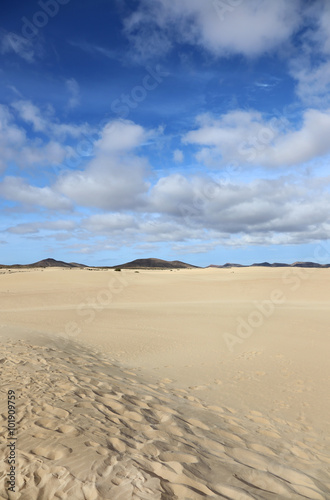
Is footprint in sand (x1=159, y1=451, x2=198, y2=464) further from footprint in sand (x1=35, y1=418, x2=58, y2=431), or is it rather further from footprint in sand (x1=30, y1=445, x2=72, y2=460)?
footprint in sand (x1=35, y1=418, x2=58, y2=431)

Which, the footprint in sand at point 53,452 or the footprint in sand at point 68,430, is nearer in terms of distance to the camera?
the footprint in sand at point 53,452

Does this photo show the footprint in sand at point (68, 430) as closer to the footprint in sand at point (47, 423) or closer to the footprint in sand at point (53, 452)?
the footprint in sand at point (47, 423)

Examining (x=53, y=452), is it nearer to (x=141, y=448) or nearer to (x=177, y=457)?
(x=141, y=448)

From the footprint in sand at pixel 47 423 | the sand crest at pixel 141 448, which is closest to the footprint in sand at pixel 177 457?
the sand crest at pixel 141 448

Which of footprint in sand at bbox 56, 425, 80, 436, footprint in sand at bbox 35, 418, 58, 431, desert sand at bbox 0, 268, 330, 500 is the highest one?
footprint in sand at bbox 35, 418, 58, 431

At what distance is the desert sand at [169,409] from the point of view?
3.19m

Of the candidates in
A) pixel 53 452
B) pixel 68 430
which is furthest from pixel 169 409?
pixel 53 452

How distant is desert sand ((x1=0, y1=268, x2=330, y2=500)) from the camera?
3193mm

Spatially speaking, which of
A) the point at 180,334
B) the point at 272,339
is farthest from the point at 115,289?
the point at 272,339

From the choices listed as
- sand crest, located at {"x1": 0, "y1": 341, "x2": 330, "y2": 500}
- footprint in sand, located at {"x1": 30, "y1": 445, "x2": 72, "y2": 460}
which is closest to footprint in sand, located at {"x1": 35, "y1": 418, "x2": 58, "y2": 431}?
sand crest, located at {"x1": 0, "y1": 341, "x2": 330, "y2": 500}

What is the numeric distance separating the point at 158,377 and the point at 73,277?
86.1ft

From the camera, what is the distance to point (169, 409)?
5.36 metres

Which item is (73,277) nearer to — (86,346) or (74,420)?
(86,346)

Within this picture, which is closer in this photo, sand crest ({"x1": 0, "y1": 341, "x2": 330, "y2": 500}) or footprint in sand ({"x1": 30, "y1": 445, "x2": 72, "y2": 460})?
sand crest ({"x1": 0, "y1": 341, "x2": 330, "y2": 500})
